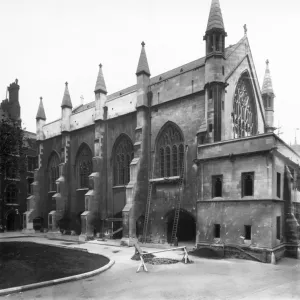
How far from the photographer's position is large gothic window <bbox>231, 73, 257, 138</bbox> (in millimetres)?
24844

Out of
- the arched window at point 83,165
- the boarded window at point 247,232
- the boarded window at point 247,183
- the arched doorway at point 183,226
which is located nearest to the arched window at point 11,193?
the arched window at point 83,165

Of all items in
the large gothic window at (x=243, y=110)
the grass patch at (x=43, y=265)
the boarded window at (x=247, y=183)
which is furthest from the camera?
the large gothic window at (x=243, y=110)

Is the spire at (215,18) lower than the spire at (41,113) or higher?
higher

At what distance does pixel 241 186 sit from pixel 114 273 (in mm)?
8515

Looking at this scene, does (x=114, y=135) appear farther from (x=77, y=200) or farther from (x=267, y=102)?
(x=267, y=102)

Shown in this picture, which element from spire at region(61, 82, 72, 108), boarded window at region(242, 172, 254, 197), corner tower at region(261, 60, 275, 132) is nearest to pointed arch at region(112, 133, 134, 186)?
spire at region(61, 82, 72, 108)

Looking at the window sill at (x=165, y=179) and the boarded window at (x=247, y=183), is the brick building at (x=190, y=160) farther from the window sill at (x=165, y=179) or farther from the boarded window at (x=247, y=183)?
the window sill at (x=165, y=179)

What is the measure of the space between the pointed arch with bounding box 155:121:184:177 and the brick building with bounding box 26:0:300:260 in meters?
0.07

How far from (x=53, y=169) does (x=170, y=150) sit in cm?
1713

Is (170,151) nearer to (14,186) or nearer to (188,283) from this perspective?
(188,283)

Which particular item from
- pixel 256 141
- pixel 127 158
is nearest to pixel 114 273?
pixel 256 141

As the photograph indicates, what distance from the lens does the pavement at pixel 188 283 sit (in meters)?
10.6

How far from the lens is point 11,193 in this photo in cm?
3841

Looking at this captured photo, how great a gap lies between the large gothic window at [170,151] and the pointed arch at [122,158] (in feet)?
11.0
